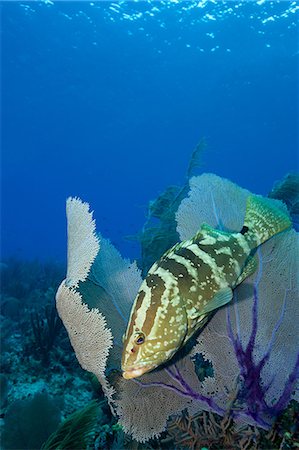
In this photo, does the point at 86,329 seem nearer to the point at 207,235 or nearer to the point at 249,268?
the point at 207,235

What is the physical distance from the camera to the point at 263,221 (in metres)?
3.23

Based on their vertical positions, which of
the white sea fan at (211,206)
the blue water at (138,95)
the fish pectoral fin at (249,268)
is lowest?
the fish pectoral fin at (249,268)

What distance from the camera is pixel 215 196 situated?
3693 mm

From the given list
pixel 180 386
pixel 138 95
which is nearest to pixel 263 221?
pixel 180 386

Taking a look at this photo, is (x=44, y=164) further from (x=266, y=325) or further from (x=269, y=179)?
(x=266, y=325)

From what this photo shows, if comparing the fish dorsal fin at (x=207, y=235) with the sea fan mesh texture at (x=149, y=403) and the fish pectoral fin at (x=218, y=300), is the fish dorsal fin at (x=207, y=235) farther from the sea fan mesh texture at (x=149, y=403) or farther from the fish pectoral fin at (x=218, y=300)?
the sea fan mesh texture at (x=149, y=403)

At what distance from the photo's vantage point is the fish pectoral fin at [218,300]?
8.66ft

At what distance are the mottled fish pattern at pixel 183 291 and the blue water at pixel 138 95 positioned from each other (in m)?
4.74

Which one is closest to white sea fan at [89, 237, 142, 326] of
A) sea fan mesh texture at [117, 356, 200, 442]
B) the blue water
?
sea fan mesh texture at [117, 356, 200, 442]

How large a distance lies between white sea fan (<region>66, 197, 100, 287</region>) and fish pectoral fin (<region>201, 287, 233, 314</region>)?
91 centimetres

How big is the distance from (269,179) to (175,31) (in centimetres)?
4957

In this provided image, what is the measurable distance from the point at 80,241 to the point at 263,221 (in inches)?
63.0

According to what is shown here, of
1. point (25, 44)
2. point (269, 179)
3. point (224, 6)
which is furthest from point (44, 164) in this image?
point (224, 6)

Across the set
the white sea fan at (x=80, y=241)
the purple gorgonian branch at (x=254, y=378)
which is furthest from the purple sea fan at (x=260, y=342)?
the white sea fan at (x=80, y=241)
